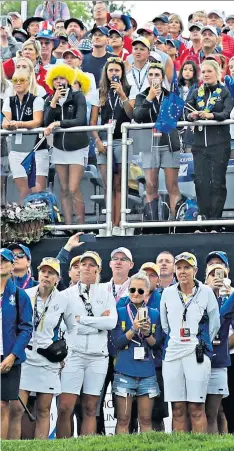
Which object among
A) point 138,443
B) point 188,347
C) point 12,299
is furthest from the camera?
point 188,347

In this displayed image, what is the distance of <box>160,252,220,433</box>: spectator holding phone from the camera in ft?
48.6

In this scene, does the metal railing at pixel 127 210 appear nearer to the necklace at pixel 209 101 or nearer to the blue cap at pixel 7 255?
the necklace at pixel 209 101

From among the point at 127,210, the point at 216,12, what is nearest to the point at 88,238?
the point at 127,210

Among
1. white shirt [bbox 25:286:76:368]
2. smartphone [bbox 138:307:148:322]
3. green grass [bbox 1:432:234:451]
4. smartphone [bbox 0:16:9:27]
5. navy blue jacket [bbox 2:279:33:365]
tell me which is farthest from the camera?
smartphone [bbox 0:16:9:27]

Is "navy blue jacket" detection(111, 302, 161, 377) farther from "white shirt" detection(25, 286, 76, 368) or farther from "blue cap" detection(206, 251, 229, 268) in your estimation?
"blue cap" detection(206, 251, 229, 268)

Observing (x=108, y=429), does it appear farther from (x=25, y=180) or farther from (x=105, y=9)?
(x=105, y=9)

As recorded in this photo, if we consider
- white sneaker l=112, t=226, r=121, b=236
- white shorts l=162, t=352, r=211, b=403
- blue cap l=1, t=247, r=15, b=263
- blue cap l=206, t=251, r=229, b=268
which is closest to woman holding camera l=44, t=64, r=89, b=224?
white sneaker l=112, t=226, r=121, b=236

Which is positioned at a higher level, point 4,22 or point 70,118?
point 4,22

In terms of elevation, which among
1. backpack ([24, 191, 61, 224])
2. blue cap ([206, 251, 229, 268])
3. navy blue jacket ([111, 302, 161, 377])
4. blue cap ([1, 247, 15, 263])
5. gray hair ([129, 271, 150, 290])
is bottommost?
navy blue jacket ([111, 302, 161, 377])

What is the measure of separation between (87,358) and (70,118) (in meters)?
3.51

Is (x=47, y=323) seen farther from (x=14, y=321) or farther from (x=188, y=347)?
(x=188, y=347)

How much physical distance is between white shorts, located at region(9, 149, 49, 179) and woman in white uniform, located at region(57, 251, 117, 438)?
2.38m

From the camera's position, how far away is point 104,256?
56.6 feet

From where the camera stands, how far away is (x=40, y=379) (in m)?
15.1
